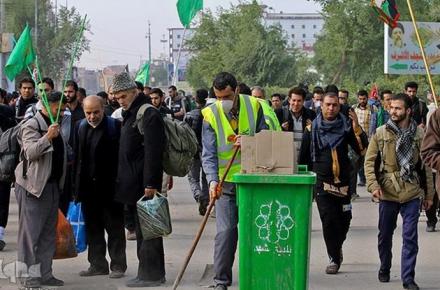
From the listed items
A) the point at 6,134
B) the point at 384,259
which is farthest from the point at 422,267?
the point at 6,134

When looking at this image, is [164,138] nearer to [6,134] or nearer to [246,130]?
[246,130]

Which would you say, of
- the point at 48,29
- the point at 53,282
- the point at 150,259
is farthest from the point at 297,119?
the point at 48,29

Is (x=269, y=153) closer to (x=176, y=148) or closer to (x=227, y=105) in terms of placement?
(x=227, y=105)

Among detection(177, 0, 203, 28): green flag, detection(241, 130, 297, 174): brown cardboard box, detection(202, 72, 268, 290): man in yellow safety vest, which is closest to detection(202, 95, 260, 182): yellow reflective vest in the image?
detection(202, 72, 268, 290): man in yellow safety vest

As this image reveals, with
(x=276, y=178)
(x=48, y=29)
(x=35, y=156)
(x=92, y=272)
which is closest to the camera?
(x=276, y=178)

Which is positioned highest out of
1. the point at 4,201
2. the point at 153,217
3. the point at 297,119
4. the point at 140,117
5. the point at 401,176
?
the point at 140,117

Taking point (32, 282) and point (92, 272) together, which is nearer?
point (32, 282)

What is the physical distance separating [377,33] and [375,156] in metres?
41.6

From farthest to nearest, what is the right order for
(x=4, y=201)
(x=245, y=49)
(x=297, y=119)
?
(x=245, y=49), (x=297, y=119), (x=4, y=201)

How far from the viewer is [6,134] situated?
30.4 ft

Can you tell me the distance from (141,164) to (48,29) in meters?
68.3

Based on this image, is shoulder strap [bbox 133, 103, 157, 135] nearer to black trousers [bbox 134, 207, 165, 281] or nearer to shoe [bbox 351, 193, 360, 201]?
black trousers [bbox 134, 207, 165, 281]

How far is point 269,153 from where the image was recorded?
748cm

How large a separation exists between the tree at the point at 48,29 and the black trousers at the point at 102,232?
55.3 metres
